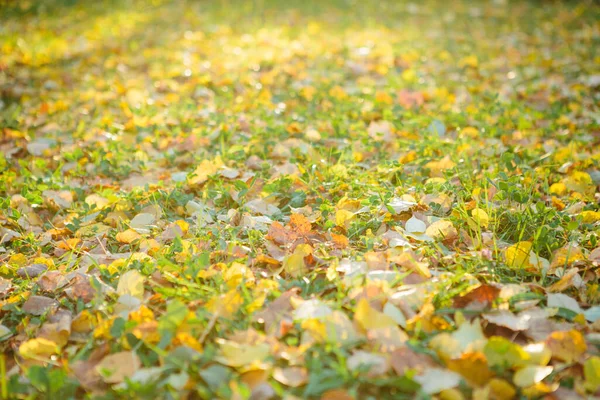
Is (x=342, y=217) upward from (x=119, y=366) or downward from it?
upward

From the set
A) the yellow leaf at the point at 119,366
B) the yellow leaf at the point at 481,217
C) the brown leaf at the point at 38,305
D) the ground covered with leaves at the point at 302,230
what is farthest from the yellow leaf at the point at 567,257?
the brown leaf at the point at 38,305

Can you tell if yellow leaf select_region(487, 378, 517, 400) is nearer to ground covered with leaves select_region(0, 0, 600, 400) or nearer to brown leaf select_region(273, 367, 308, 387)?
ground covered with leaves select_region(0, 0, 600, 400)

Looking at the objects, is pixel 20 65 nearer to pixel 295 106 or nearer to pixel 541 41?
pixel 295 106

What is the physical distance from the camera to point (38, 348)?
1.12m

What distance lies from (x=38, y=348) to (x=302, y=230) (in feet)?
2.45

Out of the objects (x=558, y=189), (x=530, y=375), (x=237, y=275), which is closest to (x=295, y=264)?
(x=237, y=275)

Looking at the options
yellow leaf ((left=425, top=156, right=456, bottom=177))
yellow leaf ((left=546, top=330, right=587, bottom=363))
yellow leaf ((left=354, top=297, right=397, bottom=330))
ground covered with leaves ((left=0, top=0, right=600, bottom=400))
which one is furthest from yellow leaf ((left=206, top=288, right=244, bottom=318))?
yellow leaf ((left=425, top=156, right=456, bottom=177))

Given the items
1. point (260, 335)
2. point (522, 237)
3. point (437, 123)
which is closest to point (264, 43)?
point (437, 123)

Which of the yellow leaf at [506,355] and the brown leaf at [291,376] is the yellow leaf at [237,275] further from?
the yellow leaf at [506,355]

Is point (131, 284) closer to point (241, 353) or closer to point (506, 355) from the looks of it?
point (241, 353)

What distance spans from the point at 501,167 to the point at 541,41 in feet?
9.59

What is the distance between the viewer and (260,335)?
109 cm

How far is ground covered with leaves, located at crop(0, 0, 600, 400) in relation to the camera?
1030mm

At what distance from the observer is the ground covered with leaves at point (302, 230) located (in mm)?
1030
